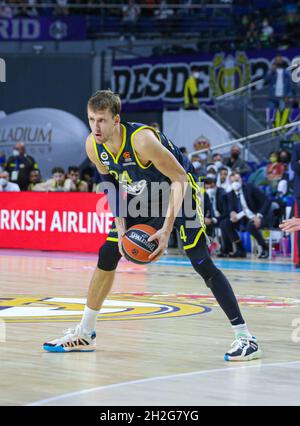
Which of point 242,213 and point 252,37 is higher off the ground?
point 252,37

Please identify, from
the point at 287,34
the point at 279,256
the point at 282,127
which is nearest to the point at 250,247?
the point at 279,256

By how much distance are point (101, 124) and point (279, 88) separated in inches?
595

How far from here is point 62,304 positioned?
33.0 feet

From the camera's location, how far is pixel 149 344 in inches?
292

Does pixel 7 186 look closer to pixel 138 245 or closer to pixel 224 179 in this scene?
pixel 224 179

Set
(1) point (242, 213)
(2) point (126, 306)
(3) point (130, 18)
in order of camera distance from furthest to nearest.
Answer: (3) point (130, 18) → (1) point (242, 213) → (2) point (126, 306)

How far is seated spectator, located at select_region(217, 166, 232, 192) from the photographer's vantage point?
18750 millimetres

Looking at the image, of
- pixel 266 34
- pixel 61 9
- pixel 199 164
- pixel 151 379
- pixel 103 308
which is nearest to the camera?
pixel 151 379

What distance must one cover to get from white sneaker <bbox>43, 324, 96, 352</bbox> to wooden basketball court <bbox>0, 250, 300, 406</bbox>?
3.4 inches

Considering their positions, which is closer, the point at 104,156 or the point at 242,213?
the point at 104,156

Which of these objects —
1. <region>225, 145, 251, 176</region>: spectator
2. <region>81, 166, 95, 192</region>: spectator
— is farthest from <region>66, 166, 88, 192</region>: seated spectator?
<region>225, 145, 251, 176</region>: spectator

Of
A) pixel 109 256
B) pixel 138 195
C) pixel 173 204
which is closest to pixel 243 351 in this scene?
pixel 173 204
